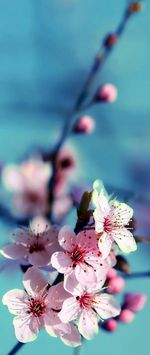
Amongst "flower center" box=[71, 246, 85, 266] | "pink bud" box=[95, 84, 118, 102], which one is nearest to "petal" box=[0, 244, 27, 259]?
"flower center" box=[71, 246, 85, 266]

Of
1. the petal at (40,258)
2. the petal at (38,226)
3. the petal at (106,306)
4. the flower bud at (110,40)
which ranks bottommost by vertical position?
the petal at (106,306)

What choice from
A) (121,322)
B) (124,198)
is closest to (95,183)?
(124,198)

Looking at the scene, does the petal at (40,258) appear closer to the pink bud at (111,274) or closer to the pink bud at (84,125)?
the pink bud at (111,274)

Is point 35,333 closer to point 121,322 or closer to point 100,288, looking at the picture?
point 100,288

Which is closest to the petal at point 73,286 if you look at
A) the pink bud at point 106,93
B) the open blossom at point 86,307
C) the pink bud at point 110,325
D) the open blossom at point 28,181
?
the open blossom at point 86,307

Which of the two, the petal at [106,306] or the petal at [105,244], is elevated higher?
the petal at [105,244]

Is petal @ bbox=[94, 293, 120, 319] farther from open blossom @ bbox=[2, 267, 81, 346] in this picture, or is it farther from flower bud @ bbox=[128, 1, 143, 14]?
flower bud @ bbox=[128, 1, 143, 14]
